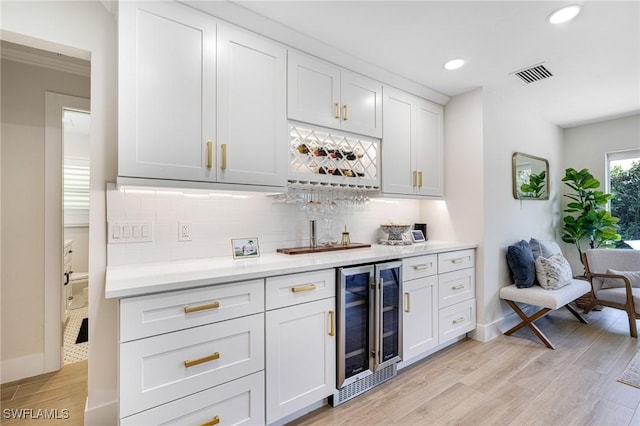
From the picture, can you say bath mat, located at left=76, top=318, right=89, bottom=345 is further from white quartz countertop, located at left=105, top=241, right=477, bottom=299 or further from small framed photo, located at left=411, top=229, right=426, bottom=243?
small framed photo, located at left=411, top=229, right=426, bottom=243

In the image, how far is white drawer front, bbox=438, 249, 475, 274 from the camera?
2.69m

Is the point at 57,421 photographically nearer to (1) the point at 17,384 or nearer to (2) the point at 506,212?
(1) the point at 17,384

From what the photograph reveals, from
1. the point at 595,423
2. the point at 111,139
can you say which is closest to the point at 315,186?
the point at 111,139

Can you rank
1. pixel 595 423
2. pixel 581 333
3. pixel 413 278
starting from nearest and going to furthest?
1. pixel 595 423
2. pixel 413 278
3. pixel 581 333

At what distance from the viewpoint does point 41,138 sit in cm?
233

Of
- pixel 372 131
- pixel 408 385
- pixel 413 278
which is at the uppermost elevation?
pixel 372 131

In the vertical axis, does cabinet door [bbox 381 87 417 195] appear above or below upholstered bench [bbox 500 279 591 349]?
above

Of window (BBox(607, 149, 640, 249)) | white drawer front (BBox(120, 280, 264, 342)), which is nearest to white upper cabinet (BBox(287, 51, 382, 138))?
white drawer front (BBox(120, 280, 264, 342))

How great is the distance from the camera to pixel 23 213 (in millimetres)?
2299

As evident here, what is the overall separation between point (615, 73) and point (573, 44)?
921 mm

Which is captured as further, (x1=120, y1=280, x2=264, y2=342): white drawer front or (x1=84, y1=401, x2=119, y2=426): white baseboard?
(x1=84, y1=401, x2=119, y2=426): white baseboard

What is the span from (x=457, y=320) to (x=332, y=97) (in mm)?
2266

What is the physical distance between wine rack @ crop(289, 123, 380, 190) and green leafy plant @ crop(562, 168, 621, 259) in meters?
3.08

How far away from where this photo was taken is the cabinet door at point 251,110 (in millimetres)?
1880
